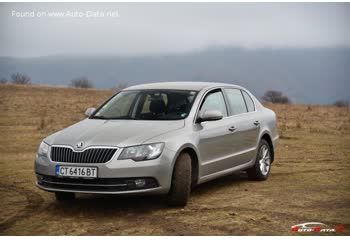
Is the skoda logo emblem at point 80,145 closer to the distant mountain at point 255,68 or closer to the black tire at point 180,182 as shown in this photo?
the black tire at point 180,182

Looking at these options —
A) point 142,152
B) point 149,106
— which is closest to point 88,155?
point 142,152

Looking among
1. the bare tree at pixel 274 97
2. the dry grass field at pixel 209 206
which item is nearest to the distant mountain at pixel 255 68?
the bare tree at pixel 274 97

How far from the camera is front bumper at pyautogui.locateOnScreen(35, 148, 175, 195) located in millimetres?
6633

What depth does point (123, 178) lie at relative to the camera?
6.67 meters

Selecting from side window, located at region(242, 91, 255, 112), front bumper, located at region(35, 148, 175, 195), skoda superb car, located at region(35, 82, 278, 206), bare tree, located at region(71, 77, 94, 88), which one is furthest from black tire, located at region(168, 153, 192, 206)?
bare tree, located at region(71, 77, 94, 88)

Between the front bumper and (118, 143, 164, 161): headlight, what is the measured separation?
0.05 m

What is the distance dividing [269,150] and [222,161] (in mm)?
1948

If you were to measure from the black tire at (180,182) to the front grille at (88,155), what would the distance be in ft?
2.83

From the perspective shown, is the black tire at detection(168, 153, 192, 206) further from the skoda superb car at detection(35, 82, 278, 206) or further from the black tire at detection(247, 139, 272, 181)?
the black tire at detection(247, 139, 272, 181)

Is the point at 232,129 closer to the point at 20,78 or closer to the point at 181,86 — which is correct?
the point at 181,86

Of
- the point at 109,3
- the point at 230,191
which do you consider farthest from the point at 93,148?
the point at 109,3

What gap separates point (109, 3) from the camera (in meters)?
10.4

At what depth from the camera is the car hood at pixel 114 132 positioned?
6840 mm

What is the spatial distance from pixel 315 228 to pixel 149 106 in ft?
9.52
